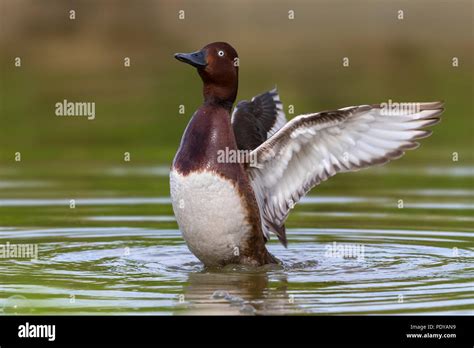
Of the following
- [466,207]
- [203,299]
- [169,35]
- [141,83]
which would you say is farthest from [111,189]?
[169,35]

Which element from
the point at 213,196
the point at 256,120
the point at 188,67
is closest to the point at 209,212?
the point at 213,196

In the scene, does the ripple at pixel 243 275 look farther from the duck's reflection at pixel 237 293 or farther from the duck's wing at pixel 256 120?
the duck's wing at pixel 256 120

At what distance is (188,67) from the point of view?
28.6 meters

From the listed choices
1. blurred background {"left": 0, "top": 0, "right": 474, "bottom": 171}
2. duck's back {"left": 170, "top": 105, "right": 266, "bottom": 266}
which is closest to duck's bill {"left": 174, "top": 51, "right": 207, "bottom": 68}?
duck's back {"left": 170, "top": 105, "right": 266, "bottom": 266}

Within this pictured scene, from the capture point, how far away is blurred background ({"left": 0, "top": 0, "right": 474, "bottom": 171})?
2331 cm

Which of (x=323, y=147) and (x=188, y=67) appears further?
(x=188, y=67)

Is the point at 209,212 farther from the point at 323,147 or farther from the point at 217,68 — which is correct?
the point at 217,68

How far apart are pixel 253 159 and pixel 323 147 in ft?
2.16

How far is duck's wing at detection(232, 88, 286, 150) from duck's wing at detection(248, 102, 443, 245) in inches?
32.4

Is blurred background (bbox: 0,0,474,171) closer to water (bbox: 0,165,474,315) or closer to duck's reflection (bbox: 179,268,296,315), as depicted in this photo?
water (bbox: 0,165,474,315)

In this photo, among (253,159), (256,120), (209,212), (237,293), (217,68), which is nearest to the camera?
(237,293)

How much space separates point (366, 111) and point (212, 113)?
4.70 ft

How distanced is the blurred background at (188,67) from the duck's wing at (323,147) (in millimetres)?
9028
